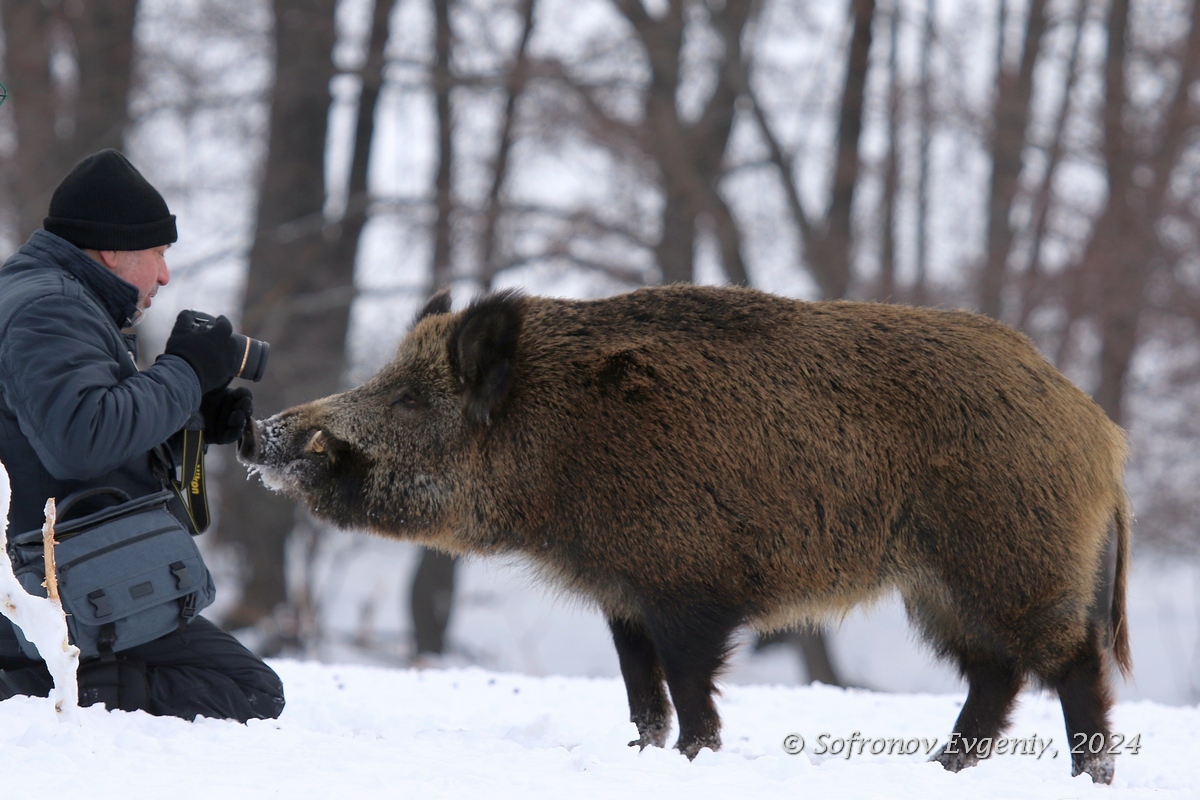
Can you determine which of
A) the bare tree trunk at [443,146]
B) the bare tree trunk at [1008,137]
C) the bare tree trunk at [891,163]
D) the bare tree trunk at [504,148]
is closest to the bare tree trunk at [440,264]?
the bare tree trunk at [443,146]

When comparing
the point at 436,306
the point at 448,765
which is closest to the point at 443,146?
the point at 436,306

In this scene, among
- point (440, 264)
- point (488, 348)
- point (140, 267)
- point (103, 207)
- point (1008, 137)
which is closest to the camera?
point (103, 207)

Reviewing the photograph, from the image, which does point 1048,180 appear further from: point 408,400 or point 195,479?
point 195,479

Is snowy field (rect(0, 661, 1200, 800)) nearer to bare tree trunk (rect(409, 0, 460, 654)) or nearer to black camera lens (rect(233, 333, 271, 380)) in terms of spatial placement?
black camera lens (rect(233, 333, 271, 380))

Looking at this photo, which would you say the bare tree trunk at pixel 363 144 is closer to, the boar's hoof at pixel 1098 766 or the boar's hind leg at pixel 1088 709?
the boar's hind leg at pixel 1088 709

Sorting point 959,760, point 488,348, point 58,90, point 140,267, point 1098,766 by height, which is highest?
point 58,90

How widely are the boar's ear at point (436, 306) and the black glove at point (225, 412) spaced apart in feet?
3.53

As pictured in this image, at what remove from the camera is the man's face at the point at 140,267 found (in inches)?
149

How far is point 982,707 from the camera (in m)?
4.65

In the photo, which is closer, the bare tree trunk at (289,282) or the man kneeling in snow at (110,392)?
the man kneeling in snow at (110,392)

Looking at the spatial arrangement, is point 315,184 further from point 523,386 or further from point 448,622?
point 523,386

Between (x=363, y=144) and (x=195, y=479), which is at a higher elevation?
(x=363, y=144)

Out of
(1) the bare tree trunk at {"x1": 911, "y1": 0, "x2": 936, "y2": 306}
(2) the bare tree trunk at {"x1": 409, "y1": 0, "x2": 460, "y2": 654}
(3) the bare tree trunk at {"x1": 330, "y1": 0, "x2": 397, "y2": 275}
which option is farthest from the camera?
(1) the bare tree trunk at {"x1": 911, "y1": 0, "x2": 936, "y2": 306}

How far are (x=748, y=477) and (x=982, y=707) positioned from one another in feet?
4.49
